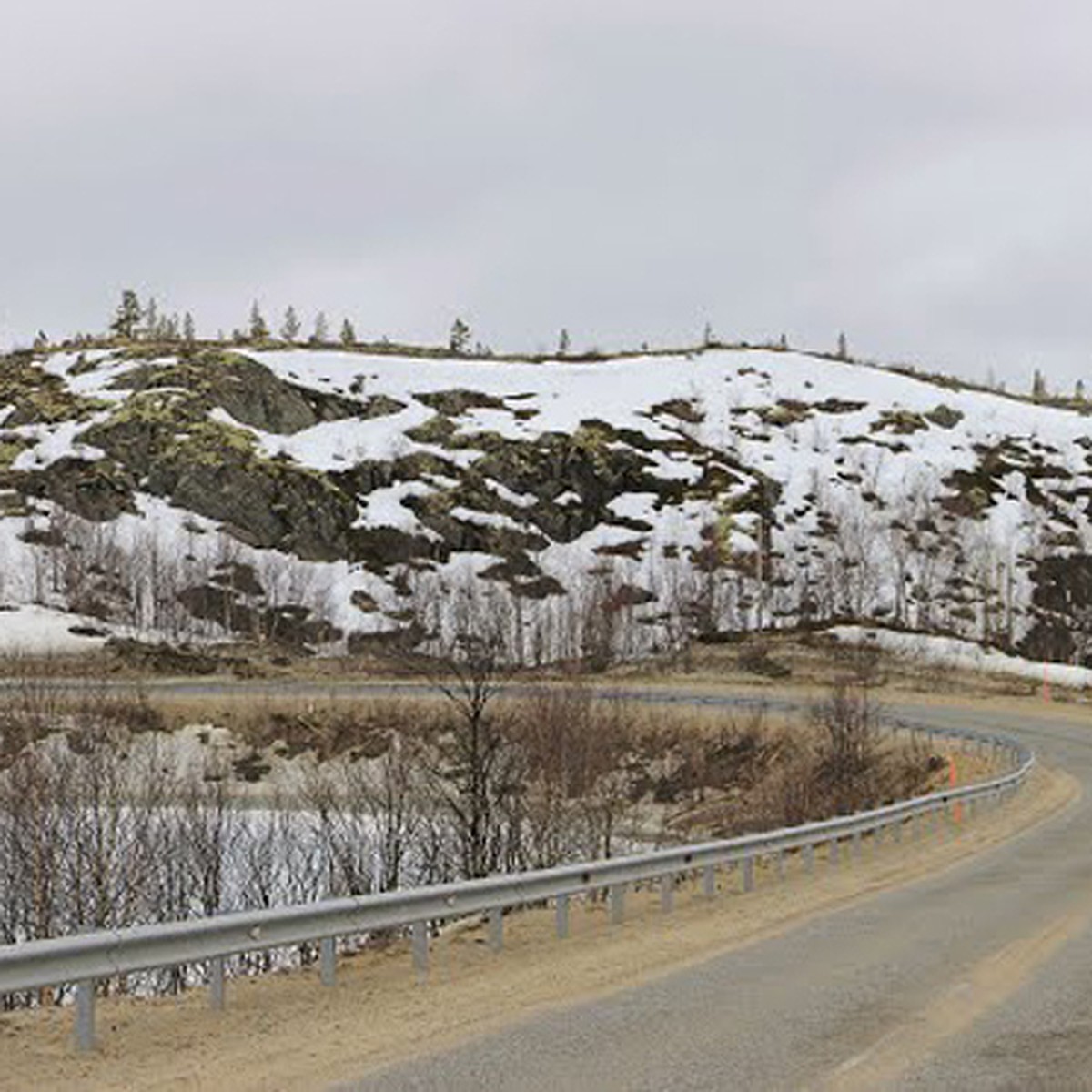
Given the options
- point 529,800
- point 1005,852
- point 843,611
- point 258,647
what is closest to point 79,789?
point 529,800

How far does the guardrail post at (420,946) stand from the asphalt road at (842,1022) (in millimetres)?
1953

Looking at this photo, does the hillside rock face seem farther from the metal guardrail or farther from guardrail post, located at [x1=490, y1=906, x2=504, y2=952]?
guardrail post, located at [x1=490, y1=906, x2=504, y2=952]

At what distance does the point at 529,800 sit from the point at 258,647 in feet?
143

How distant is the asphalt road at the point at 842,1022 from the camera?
24.3 ft

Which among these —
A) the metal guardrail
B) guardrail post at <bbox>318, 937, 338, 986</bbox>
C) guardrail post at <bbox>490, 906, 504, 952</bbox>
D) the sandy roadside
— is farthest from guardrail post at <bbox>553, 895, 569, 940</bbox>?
guardrail post at <bbox>318, 937, 338, 986</bbox>

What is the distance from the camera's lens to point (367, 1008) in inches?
369

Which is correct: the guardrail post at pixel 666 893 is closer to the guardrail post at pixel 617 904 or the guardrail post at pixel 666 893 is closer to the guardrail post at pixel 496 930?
the guardrail post at pixel 617 904

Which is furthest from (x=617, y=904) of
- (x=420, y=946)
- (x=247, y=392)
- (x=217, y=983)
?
(x=247, y=392)

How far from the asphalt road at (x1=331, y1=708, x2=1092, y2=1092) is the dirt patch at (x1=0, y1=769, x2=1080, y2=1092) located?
392mm

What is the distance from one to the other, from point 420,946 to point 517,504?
93169 millimetres

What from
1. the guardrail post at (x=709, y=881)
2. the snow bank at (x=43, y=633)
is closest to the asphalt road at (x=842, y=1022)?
the guardrail post at (x=709, y=881)

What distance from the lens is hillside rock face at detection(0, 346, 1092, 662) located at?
88.6 m

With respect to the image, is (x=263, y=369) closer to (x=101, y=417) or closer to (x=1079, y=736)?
(x=101, y=417)

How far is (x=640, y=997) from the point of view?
9719 millimetres
